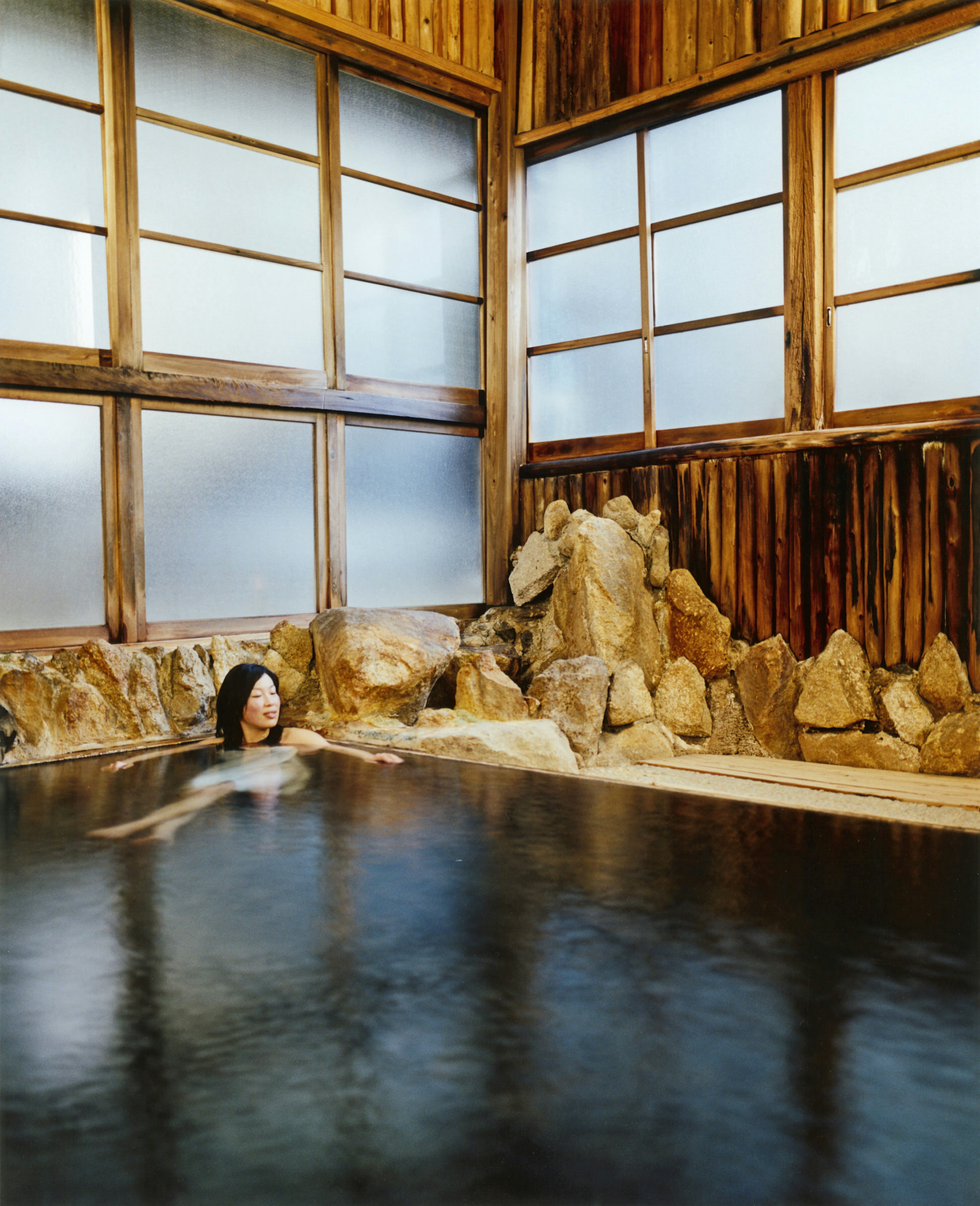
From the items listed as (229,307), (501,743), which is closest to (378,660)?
(501,743)

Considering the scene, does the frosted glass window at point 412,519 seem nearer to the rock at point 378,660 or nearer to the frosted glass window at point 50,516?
the rock at point 378,660

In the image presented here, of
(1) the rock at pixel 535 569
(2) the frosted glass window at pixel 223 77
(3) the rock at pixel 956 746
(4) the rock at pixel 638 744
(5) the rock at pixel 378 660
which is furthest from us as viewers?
(1) the rock at pixel 535 569

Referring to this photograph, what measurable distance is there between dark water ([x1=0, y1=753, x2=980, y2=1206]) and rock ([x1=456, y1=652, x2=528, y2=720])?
272 cm

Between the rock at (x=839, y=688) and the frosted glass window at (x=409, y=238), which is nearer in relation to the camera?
the rock at (x=839, y=688)

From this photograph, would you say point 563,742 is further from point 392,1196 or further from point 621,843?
point 392,1196

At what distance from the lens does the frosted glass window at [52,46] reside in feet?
13.2

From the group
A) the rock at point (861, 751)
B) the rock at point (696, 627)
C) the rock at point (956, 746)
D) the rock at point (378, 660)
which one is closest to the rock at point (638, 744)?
the rock at point (696, 627)

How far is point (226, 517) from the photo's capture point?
15.4ft

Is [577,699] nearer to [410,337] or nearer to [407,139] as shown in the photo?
[410,337]

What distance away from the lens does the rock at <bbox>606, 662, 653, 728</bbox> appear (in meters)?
4.87

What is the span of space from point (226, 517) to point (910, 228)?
3343 millimetres

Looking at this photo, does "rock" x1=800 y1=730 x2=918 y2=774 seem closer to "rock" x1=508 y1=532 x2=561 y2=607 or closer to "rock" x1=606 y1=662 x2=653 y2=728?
Answer: "rock" x1=606 y1=662 x2=653 y2=728

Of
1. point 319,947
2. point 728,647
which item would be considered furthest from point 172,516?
point 319,947

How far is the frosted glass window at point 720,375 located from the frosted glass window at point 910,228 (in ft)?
1.45
